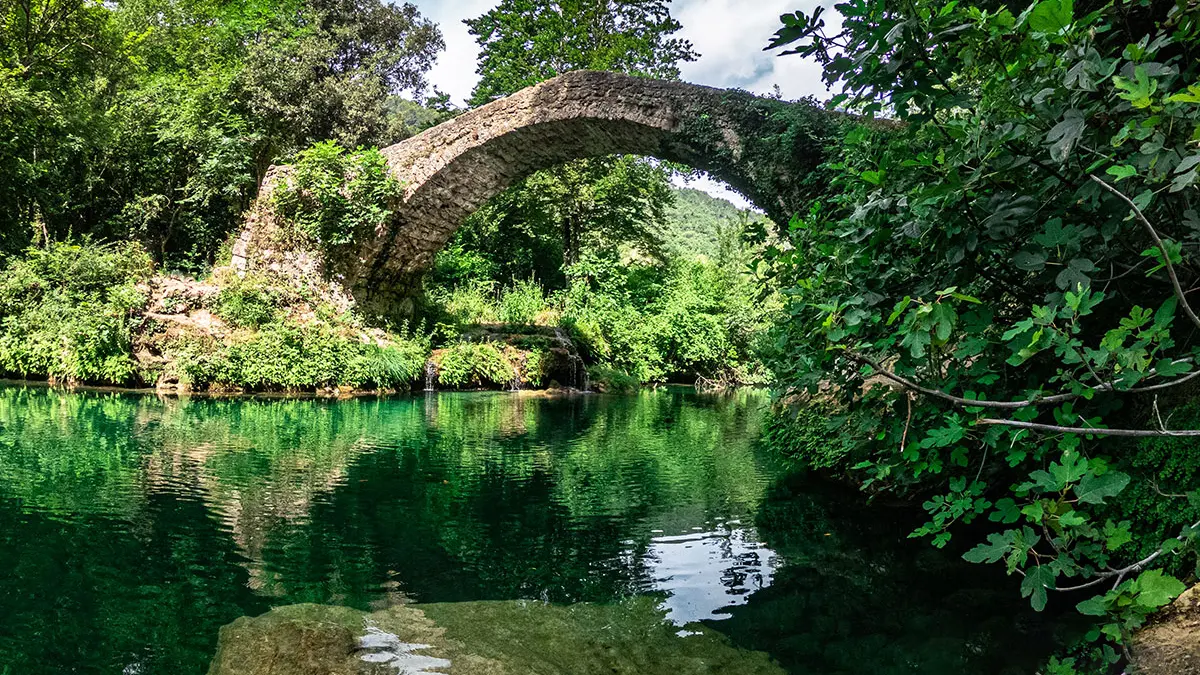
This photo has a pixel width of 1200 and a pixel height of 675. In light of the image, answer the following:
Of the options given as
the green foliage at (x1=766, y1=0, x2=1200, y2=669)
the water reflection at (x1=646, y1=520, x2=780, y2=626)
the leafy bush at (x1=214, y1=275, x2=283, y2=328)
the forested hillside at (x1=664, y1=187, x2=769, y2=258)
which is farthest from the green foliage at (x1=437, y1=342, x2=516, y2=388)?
the forested hillside at (x1=664, y1=187, x2=769, y2=258)

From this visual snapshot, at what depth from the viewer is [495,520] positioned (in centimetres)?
390

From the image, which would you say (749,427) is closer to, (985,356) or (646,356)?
(985,356)

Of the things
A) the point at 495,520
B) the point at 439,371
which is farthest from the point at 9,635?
the point at 439,371

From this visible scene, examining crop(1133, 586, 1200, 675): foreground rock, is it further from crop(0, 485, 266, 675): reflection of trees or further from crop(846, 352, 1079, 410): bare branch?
crop(0, 485, 266, 675): reflection of trees

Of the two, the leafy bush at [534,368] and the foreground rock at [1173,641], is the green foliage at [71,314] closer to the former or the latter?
the leafy bush at [534,368]

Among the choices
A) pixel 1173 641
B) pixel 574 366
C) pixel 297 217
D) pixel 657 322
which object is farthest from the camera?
pixel 657 322

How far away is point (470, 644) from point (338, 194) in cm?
1097

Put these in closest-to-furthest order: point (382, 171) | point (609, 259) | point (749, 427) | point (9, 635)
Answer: point (9, 635) → point (749, 427) → point (382, 171) → point (609, 259)

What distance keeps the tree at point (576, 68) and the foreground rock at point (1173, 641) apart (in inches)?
621

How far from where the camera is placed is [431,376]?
40.1 feet

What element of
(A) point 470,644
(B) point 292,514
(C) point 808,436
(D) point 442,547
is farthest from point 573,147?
(A) point 470,644

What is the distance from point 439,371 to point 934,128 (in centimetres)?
1084

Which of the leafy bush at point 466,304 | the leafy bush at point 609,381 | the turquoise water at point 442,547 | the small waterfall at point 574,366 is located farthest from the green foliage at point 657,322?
the turquoise water at point 442,547

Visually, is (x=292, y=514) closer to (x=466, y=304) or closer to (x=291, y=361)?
(x=291, y=361)
